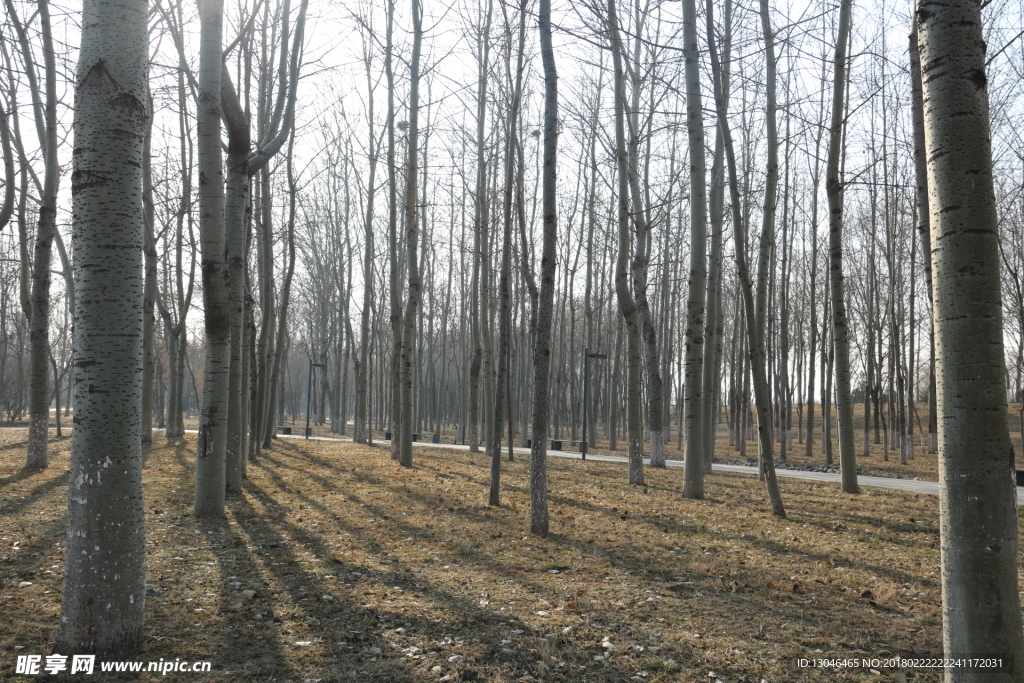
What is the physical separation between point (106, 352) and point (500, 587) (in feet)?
9.75

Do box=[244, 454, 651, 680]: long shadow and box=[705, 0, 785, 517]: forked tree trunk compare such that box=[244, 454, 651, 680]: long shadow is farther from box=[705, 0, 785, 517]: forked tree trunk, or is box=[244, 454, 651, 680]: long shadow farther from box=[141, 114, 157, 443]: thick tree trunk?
box=[141, 114, 157, 443]: thick tree trunk

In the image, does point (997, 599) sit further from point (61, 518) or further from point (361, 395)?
point (361, 395)

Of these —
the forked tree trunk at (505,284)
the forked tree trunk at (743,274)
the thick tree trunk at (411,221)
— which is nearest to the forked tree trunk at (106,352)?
the forked tree trunk at (505,284)

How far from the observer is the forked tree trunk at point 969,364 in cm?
221

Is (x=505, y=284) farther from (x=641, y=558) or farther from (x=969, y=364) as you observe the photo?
(x=969, y=364)

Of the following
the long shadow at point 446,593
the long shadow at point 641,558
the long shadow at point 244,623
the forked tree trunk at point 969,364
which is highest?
the forked tree trunk at point 969,364

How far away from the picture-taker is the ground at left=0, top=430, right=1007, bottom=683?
10.9ft


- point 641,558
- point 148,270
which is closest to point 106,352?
point 641,558

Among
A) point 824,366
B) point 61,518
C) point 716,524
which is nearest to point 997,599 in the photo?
point 716,524

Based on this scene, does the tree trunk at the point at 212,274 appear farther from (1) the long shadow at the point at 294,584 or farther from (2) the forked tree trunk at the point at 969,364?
(2) the forked tree trunk at the point at 969,364

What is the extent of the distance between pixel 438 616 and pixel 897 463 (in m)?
18.3

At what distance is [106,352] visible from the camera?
10.0ft

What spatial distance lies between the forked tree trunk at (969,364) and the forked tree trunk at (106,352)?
3.45 m

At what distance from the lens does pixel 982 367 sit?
2225 millimetres
